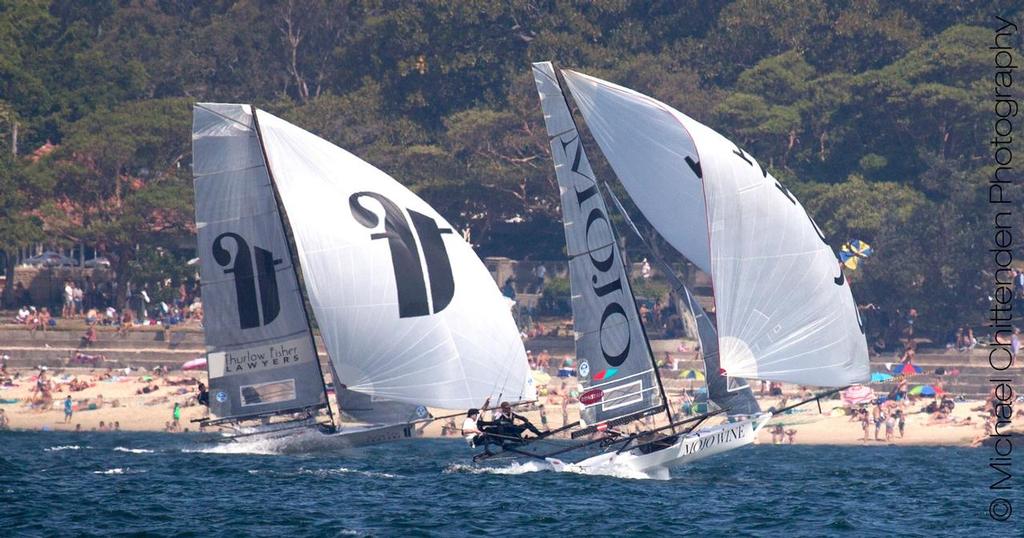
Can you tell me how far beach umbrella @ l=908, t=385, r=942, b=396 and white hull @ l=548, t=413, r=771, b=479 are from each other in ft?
66.5

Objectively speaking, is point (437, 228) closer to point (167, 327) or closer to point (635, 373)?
point (635, 373)

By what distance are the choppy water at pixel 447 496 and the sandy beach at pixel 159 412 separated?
233 inches

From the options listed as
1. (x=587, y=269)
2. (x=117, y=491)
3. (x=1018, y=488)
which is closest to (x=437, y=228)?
(x=587, y=269)

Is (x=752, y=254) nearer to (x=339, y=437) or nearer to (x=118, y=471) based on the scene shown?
(x=339, y=437)

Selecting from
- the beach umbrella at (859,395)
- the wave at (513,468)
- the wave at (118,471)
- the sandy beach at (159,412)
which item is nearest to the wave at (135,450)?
the wave at (118,471)

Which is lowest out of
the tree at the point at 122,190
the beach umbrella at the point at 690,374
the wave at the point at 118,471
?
the wave at the point at 118,471

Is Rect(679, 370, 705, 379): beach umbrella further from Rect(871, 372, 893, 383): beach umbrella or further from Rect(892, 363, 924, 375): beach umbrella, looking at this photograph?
Rect(871, 372, 893, 383): beach umbrella

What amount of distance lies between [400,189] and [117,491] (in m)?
8.32

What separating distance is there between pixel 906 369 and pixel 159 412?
2331 centimetres

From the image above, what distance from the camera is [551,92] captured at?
3284 centimetres

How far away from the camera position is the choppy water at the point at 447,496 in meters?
30.3

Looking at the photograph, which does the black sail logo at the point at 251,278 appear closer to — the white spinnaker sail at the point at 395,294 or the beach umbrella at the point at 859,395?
the white spinnaker sail at the point at 395,294

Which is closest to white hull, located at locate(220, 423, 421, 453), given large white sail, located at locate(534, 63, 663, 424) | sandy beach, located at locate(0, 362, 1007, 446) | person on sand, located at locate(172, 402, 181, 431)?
large white sail, located at locate(534, 63, 663, 424)

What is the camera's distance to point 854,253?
2576 inches
